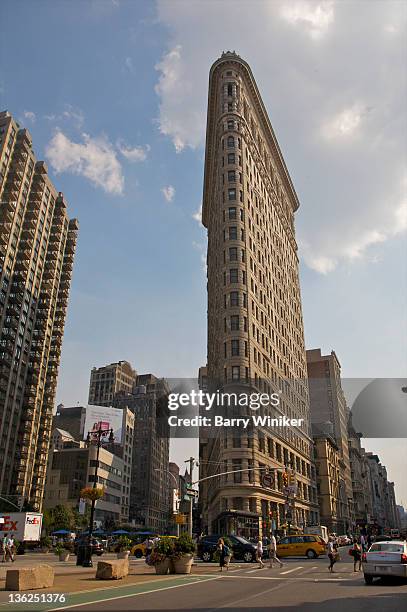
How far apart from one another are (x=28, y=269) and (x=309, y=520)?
6767 cm

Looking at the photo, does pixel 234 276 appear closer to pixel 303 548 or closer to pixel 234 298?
pixel 234 298

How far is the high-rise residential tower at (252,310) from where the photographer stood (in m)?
62.4

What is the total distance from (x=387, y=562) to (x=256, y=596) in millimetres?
6270

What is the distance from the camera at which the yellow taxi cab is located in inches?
1572

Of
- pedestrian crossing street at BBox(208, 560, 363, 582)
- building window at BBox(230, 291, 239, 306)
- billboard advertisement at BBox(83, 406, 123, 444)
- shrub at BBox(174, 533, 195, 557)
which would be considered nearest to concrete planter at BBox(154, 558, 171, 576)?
shrub at BBox(174, 533, 195, 557)

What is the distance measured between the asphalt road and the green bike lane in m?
0.03

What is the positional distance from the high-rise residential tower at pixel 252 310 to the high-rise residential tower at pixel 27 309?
106ft

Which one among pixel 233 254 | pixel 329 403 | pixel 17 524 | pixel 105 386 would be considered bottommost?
pixel 17 524

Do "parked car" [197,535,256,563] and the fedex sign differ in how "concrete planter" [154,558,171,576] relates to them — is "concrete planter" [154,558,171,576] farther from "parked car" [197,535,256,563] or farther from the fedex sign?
the fedex sign

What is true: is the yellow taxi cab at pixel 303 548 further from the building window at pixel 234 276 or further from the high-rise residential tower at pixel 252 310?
the building window at pixel 234 276

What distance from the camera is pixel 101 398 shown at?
192125 mm

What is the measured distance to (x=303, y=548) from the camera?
40125 mm

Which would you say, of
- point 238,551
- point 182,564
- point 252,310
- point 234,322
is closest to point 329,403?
point 252,310

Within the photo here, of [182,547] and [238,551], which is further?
[238,551]
